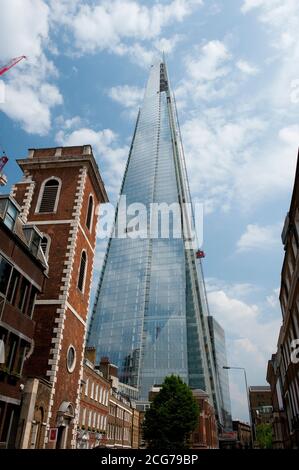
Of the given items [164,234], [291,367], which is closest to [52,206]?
[291,367]

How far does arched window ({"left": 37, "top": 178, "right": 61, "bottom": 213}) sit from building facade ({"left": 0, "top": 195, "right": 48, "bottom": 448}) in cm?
789

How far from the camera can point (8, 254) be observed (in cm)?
1906

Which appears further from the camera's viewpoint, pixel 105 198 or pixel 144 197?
pixel 144 197

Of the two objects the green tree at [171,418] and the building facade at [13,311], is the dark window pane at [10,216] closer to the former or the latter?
the building facade at [13,311]

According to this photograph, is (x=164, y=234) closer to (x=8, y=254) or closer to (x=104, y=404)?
(x=104, y=404)

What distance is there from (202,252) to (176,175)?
40.7 meters

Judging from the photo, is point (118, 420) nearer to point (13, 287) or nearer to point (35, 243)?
point (35, 243)

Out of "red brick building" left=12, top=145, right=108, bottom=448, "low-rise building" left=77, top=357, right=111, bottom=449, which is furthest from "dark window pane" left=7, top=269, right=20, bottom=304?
"low-rise building" left=77, top=357, right=111, bottom=449

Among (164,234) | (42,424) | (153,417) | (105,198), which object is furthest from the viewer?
(164,234)

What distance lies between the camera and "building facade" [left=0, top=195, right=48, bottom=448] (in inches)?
703

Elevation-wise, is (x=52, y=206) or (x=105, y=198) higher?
(x=105, y=198)

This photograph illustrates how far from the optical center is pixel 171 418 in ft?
171

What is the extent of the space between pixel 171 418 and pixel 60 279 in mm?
36075
